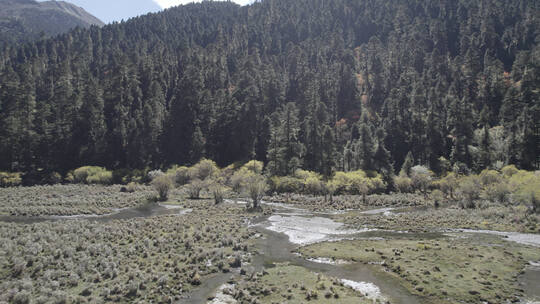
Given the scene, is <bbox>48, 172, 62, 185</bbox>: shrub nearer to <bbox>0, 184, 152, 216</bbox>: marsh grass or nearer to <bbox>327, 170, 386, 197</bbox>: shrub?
<bbox>0, 184, 152, 216</bbox>: marsh grass

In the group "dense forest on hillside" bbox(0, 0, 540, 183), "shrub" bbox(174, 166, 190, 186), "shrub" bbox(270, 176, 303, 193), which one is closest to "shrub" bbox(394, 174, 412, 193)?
"dense forest on hillside" bbox(0, 0, 540, 183)

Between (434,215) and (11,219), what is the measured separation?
77.9 metres

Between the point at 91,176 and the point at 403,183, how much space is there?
324ft

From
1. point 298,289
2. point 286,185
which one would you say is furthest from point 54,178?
point 298,289

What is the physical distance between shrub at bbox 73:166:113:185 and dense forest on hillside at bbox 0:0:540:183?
1112 cm

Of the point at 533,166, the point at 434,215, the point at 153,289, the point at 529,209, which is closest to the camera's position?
the point at 153,289

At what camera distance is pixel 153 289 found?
30.3 meters

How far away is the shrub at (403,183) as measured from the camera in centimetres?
9756

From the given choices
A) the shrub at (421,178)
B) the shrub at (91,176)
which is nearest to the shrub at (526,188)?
the shrub at (421,178)

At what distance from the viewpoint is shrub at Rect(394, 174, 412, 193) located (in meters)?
97.6

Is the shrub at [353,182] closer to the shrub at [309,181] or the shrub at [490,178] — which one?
the shrub at [309,181]

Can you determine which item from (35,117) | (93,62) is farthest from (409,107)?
(93,62)

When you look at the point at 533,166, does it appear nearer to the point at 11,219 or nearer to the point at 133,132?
the point at 11,219

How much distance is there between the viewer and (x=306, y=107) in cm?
13775
